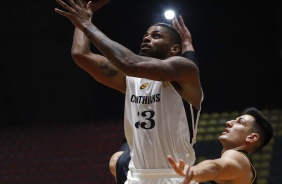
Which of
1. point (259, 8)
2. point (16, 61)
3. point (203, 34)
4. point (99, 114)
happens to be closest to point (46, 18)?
point (16, 61)

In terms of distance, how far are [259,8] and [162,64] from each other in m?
3.32

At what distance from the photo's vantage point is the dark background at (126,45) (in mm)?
6113

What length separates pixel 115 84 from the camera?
3.37 m

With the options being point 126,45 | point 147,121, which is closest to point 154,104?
point 147,121

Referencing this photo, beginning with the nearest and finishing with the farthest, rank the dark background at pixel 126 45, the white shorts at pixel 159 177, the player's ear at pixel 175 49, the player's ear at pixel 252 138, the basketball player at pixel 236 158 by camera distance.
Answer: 1. the basketball player at pixel 236 158
2. the white shorts at pixel 159 177
3. the player's ear at pixel 175 49
4. the player's ear at pixel 252 138
5. the dark background at pixel 126 45

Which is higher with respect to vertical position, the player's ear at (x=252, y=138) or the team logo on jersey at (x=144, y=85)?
the team logo on jersey at (x=144, y=85)

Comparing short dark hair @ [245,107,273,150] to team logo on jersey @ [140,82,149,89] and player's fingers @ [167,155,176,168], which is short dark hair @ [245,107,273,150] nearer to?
team logo on jersey @ [140,82,149,89]

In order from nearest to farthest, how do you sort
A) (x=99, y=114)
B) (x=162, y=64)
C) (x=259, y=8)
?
(x=162, y=64), (x=259, y=8), (x=99, y=114)

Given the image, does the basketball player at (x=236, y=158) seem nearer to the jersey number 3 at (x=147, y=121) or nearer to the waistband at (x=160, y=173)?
the waistband at (x=160, y=173)

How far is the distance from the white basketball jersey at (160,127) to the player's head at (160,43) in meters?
0.16

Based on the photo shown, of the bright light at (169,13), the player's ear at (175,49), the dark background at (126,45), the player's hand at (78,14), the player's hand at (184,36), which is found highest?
the player's hand at (78,14)

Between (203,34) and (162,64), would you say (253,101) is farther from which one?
(162,64)

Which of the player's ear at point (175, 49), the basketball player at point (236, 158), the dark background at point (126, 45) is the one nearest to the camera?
the basketball player at point (236, 158)

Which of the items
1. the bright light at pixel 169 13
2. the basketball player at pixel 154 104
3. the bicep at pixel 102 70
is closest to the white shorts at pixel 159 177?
the basketball player at pixel 154 104
